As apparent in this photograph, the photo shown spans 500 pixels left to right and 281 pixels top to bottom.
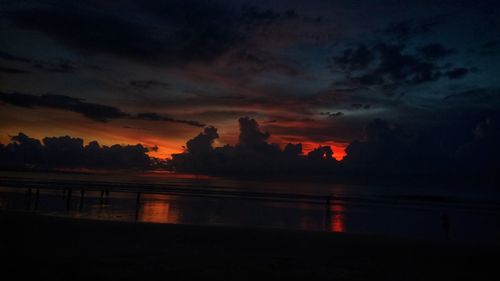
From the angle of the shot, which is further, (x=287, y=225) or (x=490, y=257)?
(x=287, y=225)

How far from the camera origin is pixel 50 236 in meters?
16.4

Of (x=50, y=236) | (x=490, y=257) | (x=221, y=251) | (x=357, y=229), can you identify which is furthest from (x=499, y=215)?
(x=50, y=236)

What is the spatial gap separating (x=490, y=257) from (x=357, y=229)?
440 inches

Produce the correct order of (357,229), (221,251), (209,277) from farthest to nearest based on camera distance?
(357,229), (221,251), (209,277)

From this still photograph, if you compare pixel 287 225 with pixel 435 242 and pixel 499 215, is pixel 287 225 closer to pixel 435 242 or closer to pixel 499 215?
pixel 435 242

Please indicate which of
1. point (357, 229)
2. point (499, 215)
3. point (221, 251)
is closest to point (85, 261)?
point (221, 251)

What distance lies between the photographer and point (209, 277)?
34.8 feet

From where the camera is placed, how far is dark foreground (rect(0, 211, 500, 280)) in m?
11.0

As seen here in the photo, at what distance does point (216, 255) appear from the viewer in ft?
45.8

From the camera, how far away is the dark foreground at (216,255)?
1104 cm

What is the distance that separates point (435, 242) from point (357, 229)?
25.0 ft

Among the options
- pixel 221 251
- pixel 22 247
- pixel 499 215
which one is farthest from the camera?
pixel 499 215

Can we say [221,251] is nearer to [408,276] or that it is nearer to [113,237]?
[113,237]

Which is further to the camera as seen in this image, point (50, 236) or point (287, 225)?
point (287, 225)
